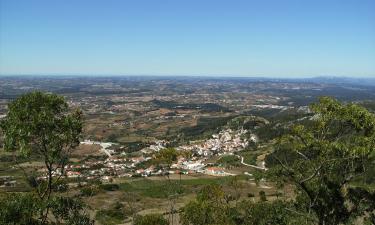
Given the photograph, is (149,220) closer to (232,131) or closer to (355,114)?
(355,114)

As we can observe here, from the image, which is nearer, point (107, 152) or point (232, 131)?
point (107, 152)

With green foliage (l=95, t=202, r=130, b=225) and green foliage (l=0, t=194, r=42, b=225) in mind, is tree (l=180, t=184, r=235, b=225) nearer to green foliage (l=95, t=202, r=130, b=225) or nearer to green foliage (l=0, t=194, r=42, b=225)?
green foliage (l=0, t=194, r=42, b=225)

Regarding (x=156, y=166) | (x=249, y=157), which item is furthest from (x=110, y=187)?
(x=249, y=157)

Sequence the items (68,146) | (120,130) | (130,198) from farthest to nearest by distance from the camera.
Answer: (120,130) < (130,198) < (68,146)

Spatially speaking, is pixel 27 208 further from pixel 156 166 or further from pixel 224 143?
pixel 224 143

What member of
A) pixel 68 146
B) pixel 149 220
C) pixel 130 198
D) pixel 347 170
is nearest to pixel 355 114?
pixel 347 170

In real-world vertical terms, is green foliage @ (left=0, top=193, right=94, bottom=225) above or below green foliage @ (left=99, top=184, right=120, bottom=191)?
above

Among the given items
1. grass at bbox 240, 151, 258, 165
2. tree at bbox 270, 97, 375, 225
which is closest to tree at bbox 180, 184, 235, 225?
tree at bbox 270, 97, 375, 225
